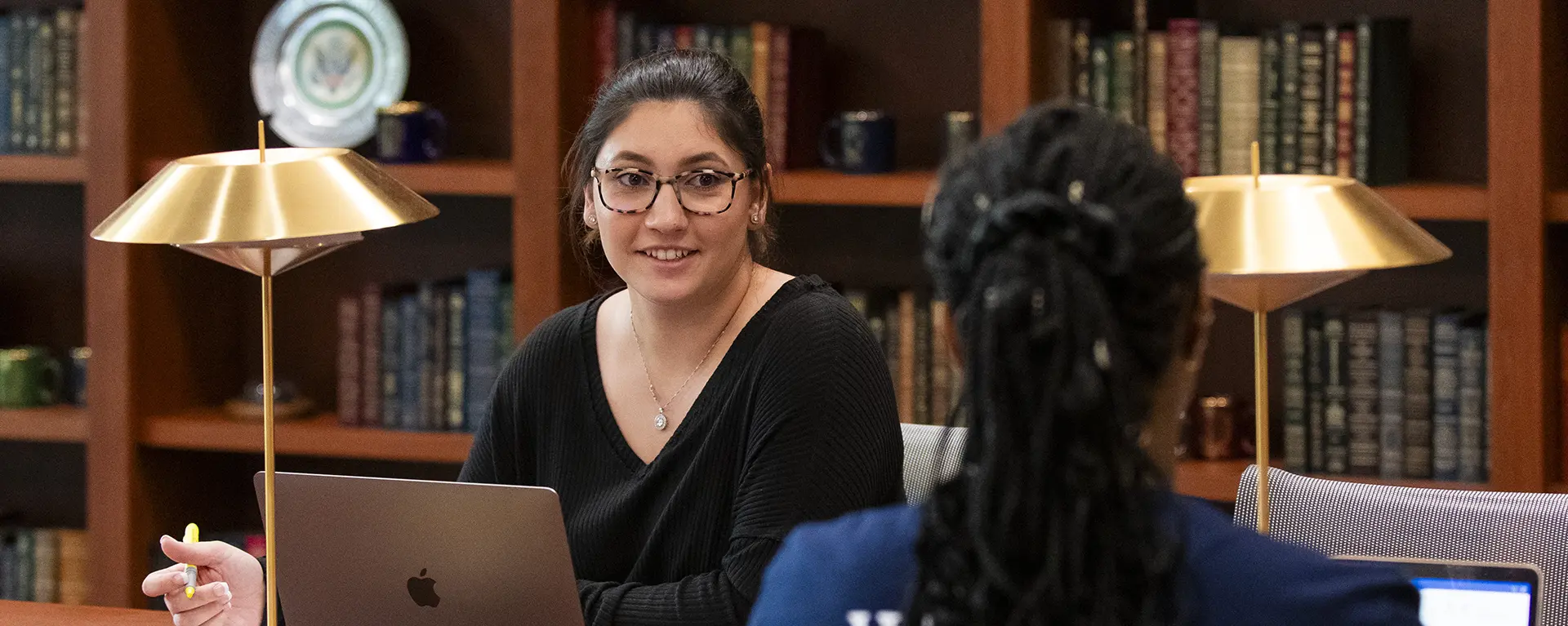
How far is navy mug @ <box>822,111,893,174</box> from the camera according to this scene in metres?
2.72

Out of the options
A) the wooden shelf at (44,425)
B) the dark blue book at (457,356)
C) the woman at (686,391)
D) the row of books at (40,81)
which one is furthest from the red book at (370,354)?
the woman at (686,391)

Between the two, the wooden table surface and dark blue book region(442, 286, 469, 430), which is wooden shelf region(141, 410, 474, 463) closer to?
dark blue book region(442, 286, 469, 430)

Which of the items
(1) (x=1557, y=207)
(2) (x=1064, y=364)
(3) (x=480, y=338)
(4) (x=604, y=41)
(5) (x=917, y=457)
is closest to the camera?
(2) (x=1064, y=364)

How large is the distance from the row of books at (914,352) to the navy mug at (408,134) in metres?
0.79

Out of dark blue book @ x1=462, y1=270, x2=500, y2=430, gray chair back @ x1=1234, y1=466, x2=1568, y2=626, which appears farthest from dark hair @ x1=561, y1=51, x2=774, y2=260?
dark blue book @ x1=462, y1=270, x2=500, y2=430

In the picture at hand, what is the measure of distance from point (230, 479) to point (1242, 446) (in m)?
1.94

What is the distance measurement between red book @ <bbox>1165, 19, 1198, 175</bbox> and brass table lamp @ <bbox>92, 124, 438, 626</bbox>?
1.36 meters

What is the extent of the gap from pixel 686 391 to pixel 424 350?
1165mm

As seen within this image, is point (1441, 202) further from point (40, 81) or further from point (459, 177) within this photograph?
point (40, 81)

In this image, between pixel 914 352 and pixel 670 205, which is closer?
pixel 670 205

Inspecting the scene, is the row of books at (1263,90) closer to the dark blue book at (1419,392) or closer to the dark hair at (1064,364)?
the dark blue book at (1419,392)

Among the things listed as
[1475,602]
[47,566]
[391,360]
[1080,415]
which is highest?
[1080,415]

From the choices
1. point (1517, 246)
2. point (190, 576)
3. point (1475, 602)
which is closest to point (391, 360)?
point (190, 576)

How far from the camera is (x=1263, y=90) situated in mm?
2555
